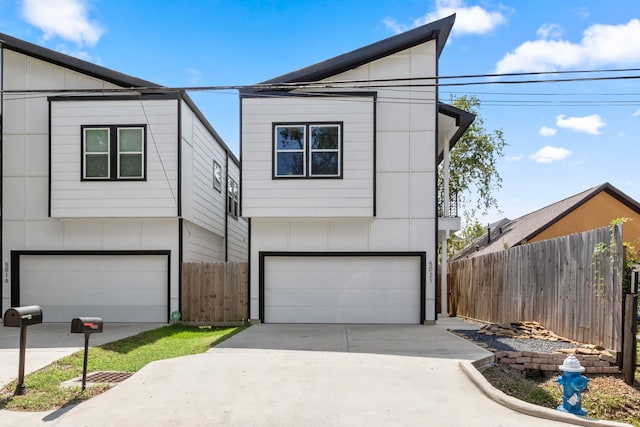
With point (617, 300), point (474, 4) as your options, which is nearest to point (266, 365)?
point (617, 300)

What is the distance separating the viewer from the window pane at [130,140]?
12812 mm

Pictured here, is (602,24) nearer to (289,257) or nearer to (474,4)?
(474,4)

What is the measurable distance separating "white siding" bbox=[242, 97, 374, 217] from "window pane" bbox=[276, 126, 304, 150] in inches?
7.2

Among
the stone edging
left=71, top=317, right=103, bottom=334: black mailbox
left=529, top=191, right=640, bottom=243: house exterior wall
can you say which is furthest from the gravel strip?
left=529, top=191, right=640, bottom=243: house exterior wall

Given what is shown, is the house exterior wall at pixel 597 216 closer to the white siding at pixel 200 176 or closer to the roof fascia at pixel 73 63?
the white siding at pixel 200 176

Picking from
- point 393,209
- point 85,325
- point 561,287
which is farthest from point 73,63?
point 561,287

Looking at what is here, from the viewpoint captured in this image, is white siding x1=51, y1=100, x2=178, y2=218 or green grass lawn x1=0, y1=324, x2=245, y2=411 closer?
green grass lawn x1=0, y1=324, x2=245, y2=411

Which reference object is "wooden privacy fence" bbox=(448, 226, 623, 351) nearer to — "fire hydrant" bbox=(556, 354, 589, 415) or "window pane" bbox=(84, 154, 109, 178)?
"fire hydrant" bbox=(556, 354, 589, 415)

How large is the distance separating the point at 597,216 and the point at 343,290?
1168 cm

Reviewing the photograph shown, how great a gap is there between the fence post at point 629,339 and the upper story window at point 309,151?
23.2 feet

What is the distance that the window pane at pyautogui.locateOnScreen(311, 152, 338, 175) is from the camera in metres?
12.4

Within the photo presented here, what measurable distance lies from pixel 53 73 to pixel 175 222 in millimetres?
5174

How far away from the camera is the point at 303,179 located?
12367 mm

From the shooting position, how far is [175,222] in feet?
43.0
